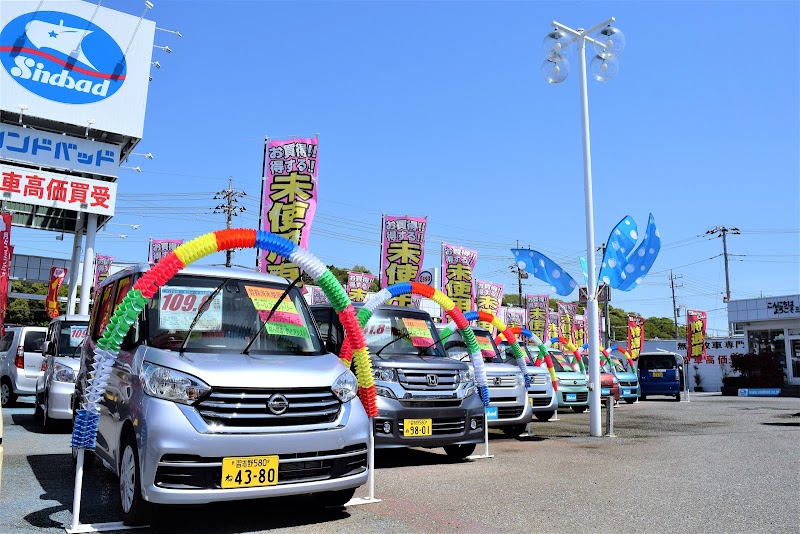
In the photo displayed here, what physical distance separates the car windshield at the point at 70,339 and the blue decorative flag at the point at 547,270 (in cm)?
939

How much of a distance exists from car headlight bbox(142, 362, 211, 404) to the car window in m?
10.3

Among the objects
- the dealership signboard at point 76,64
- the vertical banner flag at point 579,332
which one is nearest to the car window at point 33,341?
the dealership signboard at point 76,64

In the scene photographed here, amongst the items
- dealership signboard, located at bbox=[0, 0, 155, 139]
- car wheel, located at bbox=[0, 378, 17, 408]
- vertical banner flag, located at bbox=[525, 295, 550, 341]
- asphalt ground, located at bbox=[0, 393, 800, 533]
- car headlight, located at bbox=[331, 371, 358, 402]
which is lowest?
asphalt ground, located at bbox=[0, 393, 800, 533]

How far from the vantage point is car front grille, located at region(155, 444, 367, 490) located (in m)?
4.44

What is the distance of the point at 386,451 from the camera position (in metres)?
9.66

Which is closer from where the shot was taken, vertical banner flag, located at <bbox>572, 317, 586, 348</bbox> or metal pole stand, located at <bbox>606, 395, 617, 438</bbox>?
metal pole stand, located at <bbox>606, 395, 617, 438</bbox>

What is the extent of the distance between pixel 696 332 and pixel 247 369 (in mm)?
39966

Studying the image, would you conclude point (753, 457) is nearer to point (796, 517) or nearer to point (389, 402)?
point (796, 517)

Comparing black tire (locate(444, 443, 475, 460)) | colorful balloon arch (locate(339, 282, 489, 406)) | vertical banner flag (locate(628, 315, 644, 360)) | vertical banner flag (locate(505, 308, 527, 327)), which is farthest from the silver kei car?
vertical banner flag (locate(628, 315, 644, 360))

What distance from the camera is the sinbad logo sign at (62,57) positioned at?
20.6 meters

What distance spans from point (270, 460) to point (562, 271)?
10780 millimetres

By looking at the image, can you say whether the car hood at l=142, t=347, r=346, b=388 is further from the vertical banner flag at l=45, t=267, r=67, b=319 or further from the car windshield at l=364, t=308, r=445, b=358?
the vertical banner flag at l=45, t=267, r=67, b=319

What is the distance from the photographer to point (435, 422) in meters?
7.94

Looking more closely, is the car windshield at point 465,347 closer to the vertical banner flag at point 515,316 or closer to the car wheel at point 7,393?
the car wheel at point 7,393
